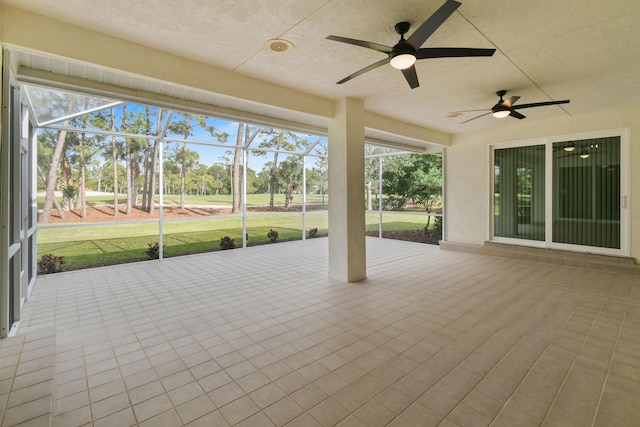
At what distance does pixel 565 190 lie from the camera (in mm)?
5941

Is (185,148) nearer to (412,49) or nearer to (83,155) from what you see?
(83,155)

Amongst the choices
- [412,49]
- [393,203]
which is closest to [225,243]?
[393,203]

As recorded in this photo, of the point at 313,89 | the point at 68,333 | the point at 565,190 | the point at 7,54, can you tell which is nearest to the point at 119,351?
the point at 68,333

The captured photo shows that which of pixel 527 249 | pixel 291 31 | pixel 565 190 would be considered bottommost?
pixel 527 249

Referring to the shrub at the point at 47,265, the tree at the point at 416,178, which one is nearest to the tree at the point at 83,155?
the shrub at the point at 47,265

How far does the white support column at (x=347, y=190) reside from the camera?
4.57m

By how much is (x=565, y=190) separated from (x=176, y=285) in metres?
7.54

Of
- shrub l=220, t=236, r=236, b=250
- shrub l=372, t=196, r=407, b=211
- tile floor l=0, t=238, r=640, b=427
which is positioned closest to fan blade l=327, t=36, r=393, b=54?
tile floor l=0, t=238, r=640, b=427

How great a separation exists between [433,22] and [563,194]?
19.1 feet

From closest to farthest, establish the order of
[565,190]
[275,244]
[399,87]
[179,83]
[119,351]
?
[119,351], [179,83], [399,87], [565,190], [275,244]

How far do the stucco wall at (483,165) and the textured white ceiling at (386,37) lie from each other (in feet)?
3.82

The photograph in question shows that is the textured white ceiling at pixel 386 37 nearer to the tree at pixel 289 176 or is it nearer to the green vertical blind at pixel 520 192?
the green vertical blind at pixel 520 192

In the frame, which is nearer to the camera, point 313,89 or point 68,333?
point 68,333

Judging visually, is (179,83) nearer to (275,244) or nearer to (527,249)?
(275,244)
